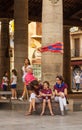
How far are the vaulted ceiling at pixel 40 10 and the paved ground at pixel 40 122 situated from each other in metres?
21.2

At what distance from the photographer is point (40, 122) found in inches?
605

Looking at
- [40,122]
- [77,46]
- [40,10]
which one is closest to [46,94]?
[40,122]

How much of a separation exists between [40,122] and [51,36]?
16.1 feet

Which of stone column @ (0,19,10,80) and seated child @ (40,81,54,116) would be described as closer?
seated child @ (40,81,54,116)

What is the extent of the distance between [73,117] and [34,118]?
4.54 feet

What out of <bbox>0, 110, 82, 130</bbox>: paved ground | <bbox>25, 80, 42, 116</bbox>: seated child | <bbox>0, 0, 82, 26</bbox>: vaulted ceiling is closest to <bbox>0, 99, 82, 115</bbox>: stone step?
<bbox>25, 80, 42, 116</bbox>: seated child

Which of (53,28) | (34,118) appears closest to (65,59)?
(53,28)

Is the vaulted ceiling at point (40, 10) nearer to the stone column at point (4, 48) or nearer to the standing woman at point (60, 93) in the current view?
the stone column at point (4, 48)

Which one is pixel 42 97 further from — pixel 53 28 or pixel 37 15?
pixel 37 15

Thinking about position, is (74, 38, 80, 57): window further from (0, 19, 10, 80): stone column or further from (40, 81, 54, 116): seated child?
(40, 81, 54, 116): seated child

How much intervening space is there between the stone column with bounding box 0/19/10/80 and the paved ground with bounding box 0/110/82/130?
1985 cm

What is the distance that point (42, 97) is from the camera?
58.4 feet

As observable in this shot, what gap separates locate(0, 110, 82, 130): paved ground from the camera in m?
13.9

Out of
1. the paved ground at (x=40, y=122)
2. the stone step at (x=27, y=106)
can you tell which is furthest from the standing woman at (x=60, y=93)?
the paved ground at (x=40, y=122)
